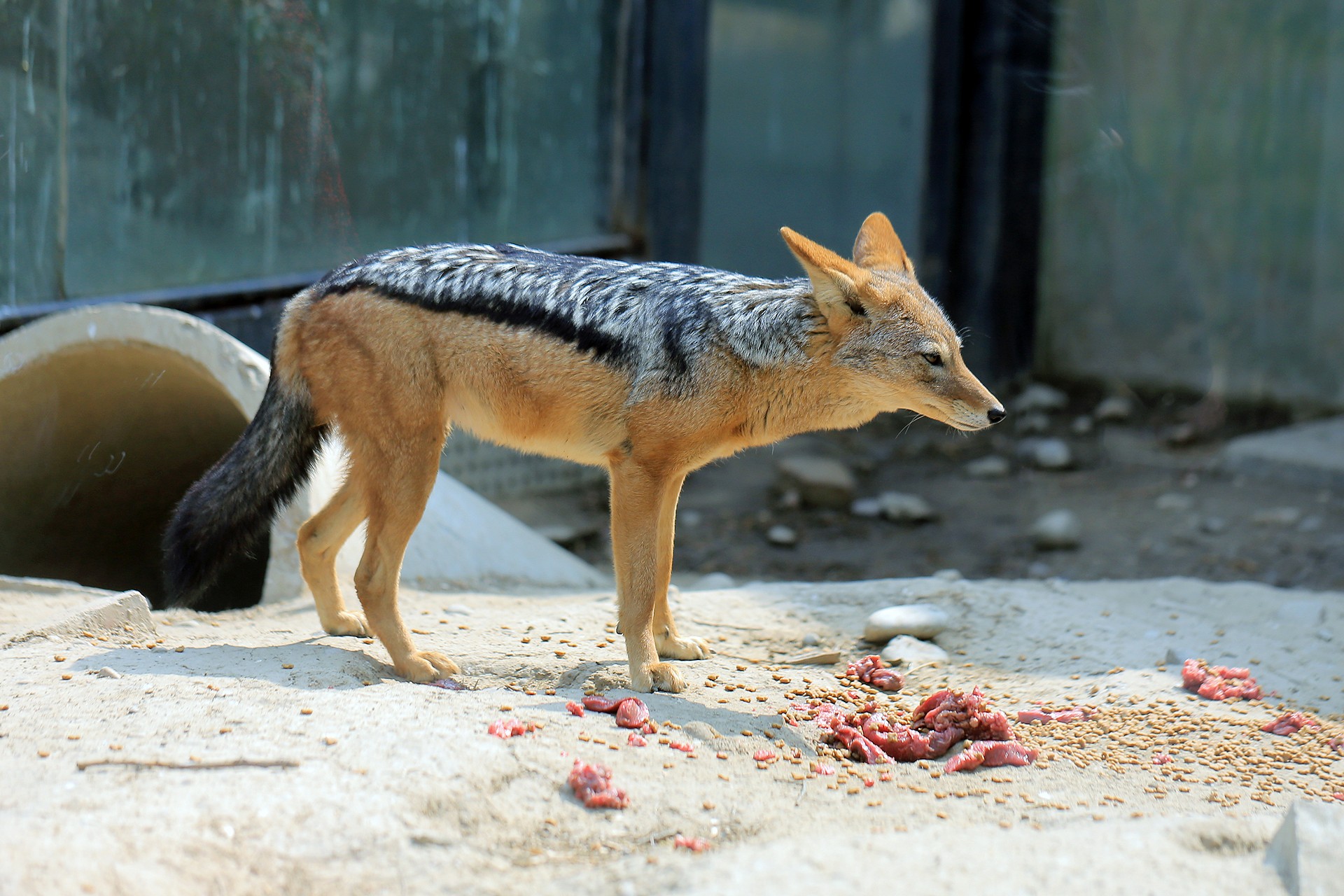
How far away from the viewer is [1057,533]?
8.23 metres

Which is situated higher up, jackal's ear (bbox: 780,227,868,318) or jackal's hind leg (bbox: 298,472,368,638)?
jackal's ear (bbox: 780,227,868,318)

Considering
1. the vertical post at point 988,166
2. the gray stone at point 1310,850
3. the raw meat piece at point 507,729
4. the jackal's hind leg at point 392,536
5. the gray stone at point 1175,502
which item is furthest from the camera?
the vertical post at point 988,166

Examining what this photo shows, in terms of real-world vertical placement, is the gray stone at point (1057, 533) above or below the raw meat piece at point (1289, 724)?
below

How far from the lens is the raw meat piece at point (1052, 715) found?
4504mm

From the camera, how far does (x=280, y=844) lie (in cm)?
298

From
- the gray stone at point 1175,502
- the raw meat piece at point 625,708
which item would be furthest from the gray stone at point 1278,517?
the raw meat piece at point 625,708

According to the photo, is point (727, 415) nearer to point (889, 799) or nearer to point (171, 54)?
point (889, 799)

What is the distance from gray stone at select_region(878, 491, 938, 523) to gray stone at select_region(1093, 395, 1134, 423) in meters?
2.73

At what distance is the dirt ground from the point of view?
25.9 ft

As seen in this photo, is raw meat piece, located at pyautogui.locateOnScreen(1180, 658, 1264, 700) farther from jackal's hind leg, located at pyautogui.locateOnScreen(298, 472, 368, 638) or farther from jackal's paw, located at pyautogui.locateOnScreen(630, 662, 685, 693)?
jackal's hind leg, located at pyautogui.locateOnScreen(298, 472, 368, 638)

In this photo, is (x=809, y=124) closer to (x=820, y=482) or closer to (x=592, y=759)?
(x=820, y=482)

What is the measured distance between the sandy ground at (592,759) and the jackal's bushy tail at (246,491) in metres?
0.33

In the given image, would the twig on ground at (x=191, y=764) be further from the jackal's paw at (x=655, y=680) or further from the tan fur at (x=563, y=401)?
the jackal's paw at (x=655, y=680)

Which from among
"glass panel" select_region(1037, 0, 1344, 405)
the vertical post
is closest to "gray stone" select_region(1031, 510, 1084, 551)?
"glass panel" select_region(1037, 0, 1344, 405)
